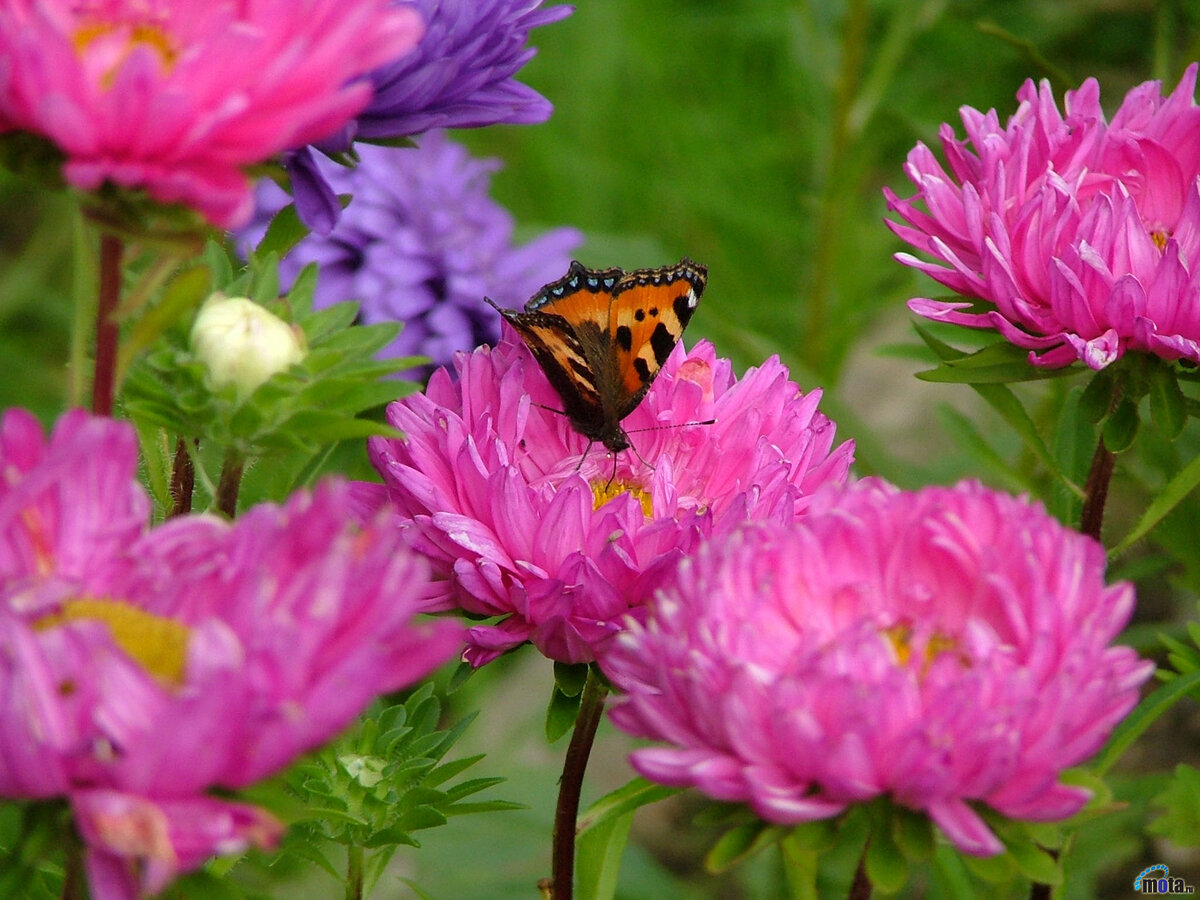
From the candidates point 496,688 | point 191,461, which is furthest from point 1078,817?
point 496,688

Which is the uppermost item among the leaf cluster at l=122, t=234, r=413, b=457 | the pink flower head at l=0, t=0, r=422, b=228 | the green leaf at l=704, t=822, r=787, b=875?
the pink flower head at l=0, t=0, r=422, b=228

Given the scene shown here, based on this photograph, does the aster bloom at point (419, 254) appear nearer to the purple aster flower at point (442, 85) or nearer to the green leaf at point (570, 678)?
the purple aster flower at point (442, 85)

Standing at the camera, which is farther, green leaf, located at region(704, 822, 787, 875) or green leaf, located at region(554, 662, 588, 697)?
green leaf, located at region(554, 662, 588, 697)

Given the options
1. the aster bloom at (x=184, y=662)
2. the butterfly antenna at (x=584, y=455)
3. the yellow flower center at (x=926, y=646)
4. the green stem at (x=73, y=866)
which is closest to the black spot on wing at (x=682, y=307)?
the butterfly antenna at (x=584, y=455)

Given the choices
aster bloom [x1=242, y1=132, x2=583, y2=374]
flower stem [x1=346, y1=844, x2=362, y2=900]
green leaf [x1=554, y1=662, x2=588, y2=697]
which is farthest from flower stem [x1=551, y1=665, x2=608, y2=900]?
aster bloom [x1=242, y1=132, x2=583, y2=374]

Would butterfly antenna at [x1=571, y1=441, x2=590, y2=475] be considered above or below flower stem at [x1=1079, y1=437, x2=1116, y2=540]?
below

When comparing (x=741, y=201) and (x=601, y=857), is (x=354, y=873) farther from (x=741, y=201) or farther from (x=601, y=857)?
(x=741, y=201)

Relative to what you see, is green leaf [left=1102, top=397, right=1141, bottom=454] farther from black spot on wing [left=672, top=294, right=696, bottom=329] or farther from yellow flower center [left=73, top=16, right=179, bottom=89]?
yellow flower center [left=73, top=16, right=179, bottom=89]
